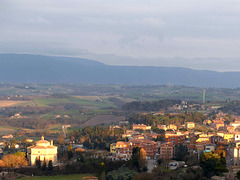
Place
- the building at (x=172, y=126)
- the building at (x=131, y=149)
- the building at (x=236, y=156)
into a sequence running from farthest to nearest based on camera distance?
the building at (x=172, y=126) → the building at (x=131, y=149) → the building at (x=236, y=156)

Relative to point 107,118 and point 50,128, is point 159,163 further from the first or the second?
point 107,118

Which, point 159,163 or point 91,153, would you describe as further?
point 91,153

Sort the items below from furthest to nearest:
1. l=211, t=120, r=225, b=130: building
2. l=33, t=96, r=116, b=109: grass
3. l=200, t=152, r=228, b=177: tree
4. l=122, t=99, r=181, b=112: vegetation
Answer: l=33, t=96, r=116, b=109: grass → l=122, t=99, r=181, b=112: vegetation → l=211, t=120, r=225, b=130: building → l=200, t=152, r=228, b=177: tree

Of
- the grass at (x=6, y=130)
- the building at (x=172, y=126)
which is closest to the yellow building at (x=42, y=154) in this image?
the building at (x=172, y=126)

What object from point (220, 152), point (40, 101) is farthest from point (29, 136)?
point (40, 101)

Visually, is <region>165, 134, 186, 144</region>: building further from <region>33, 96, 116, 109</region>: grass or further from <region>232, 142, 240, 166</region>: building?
<region>33, 96, 116, 109</region>: grass

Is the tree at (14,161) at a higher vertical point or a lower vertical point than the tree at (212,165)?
lower

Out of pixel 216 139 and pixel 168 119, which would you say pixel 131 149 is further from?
pixel 168 119

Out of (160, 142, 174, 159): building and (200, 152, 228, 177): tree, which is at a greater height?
(200, 152, 228, 177): tree

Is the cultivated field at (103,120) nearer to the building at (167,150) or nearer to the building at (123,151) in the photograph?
the building at (123,151)

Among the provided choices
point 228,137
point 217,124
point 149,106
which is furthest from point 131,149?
point 149,106

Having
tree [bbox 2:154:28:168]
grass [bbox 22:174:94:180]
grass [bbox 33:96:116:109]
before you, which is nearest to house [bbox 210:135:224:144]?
grass [bbox 22:174:94:180]
